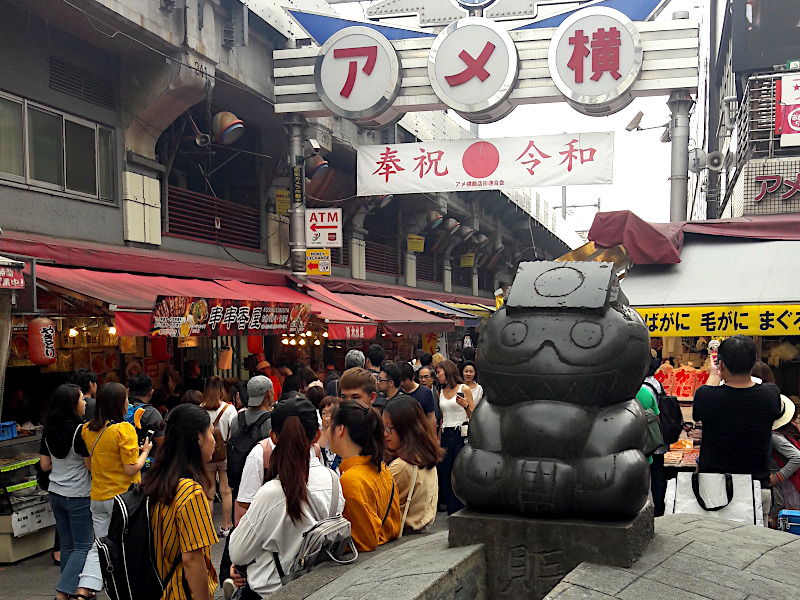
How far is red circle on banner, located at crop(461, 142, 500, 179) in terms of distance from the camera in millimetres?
12016

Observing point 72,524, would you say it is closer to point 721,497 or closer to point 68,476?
point 68,476

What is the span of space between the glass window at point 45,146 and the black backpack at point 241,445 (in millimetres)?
5310

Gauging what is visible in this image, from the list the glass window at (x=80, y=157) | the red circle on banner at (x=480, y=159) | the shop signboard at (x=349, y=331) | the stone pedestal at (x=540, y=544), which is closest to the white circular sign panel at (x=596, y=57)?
the red circle on banner at (x=480, y=159)

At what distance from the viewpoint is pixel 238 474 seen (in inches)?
234

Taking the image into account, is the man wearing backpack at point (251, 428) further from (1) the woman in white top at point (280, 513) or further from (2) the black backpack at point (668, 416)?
(2) the black backpack at point (668, 416)

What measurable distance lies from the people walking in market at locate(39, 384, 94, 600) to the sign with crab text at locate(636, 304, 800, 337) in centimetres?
579

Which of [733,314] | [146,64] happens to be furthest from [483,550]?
[146,64]

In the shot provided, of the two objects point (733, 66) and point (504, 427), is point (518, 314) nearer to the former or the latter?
point (504, 427)

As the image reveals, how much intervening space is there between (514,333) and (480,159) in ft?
27.5

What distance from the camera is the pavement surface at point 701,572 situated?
3.24 metres

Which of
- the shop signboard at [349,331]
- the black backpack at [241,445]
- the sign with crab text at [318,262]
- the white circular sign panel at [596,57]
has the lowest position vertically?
the black backpack at [241,445]

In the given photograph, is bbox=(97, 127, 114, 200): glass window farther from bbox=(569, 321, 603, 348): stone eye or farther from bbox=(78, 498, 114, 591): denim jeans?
bbox=(569, 321, 603, 348): stone eye

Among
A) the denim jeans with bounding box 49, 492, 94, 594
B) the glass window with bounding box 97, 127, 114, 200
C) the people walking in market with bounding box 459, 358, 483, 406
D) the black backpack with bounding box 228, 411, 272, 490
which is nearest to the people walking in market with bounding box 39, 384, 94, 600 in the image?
the denim jeans with bounding box 49, 492, 94, 594

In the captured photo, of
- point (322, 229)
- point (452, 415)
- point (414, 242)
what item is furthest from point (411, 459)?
point (414, 242)
